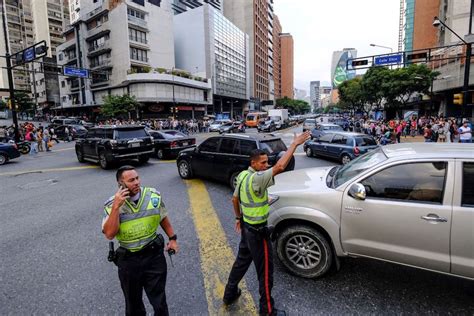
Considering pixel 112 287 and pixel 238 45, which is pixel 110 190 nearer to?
pixel 112 287

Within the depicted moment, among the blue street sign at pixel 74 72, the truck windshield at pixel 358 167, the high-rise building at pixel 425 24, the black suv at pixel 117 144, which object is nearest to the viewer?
the truck windshield at pixel 358 167

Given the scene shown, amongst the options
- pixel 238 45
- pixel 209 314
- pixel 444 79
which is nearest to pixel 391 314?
pixel 209 314

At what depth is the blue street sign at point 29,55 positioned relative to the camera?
18406mm

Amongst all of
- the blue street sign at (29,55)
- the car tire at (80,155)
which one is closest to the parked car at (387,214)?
the car tire at (80,155)

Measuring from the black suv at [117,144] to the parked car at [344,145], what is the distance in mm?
8114

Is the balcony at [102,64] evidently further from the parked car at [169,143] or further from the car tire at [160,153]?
the car tire at [160,153]

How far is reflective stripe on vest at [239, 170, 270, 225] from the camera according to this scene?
2730mm

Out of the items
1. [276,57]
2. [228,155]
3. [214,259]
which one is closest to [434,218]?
[214,259]

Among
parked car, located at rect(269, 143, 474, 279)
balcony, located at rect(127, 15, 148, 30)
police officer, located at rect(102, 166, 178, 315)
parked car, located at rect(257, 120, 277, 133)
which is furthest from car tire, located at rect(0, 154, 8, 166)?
balcony, located at rect(127, 15, 148, 30)

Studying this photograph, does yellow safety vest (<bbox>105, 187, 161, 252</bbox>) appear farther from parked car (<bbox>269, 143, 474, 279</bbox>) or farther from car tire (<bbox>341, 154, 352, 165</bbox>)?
car tire (<bbox>341, 154, 352, 165</bbox>)

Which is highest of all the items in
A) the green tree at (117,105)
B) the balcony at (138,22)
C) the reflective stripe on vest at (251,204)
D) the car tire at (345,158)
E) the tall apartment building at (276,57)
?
the tall apartment building at (276,57)

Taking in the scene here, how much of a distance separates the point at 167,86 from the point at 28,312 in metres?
48.2

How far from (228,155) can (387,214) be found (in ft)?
16.6

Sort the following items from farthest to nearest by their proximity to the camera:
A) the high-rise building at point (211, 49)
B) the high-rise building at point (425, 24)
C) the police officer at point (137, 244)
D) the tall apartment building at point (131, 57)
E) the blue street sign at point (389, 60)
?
the high-rise building at point (211, 49)
the high-rise building at point (425, 24)
the tall apartment building at point (131, 57)
the blue street sign at point (389, 60)
the police officer at point (137, 244)
